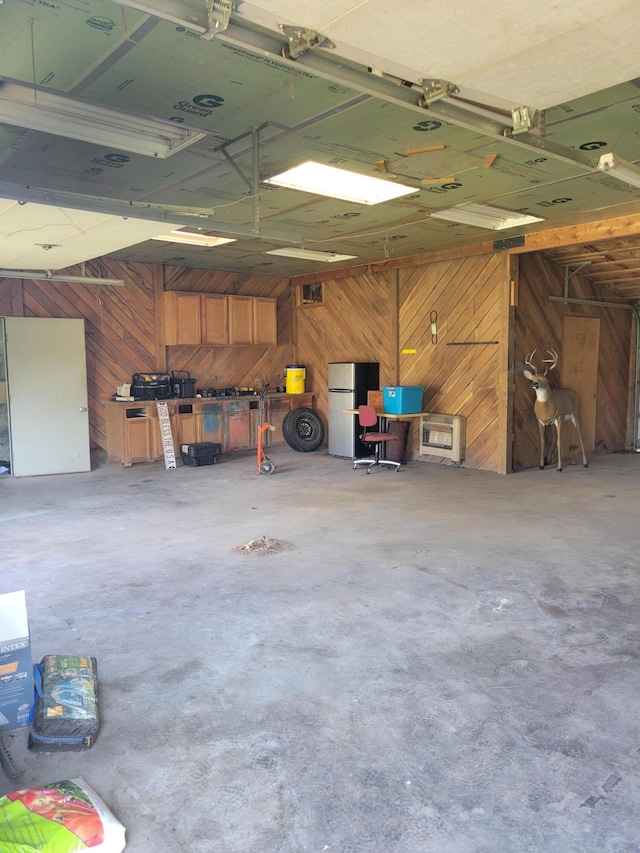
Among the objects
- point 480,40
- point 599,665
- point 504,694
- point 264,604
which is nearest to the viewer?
point 480,40

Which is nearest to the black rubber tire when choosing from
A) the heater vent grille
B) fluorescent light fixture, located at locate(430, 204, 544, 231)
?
the heater vent grille

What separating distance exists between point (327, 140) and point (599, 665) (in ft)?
11.7

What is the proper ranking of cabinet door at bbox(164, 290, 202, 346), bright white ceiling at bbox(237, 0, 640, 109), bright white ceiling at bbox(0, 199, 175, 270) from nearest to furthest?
bright white ceiling at bbox(237, 0, 640, 109) < bright white ceiling at bbox(0, 199, 175, 270) < cabinet door at bbox(164, 290, 202, 346)

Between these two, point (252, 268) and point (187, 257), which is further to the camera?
point (252, 268)

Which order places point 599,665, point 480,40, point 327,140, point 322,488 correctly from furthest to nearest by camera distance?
point 322,488 < point 327,140 < point 599,665 < point 480,40

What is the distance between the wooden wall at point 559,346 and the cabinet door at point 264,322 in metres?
4.04

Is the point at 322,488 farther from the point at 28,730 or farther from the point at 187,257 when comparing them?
the point at 28,730

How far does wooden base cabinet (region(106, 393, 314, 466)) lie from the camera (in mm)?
8320

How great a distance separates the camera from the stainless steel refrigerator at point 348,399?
899cm

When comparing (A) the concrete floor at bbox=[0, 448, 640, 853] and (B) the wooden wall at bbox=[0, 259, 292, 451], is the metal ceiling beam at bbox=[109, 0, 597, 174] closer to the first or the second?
(A) the concrete floor at bbox=[0, 448, 640, 853]

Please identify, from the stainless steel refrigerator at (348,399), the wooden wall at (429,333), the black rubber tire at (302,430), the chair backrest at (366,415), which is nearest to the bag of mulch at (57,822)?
the chair backrest at (366,415)

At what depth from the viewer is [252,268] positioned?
9.52 meters

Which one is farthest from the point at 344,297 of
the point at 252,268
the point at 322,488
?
the point at 322,488

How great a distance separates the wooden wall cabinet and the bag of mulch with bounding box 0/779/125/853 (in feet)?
25.1
